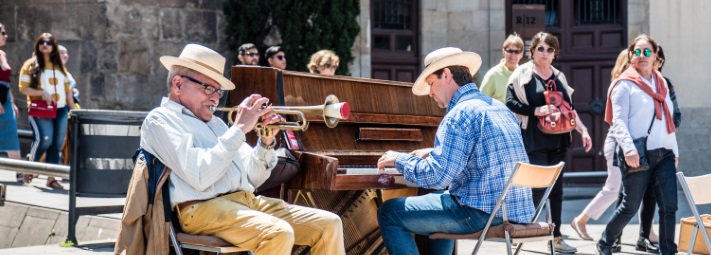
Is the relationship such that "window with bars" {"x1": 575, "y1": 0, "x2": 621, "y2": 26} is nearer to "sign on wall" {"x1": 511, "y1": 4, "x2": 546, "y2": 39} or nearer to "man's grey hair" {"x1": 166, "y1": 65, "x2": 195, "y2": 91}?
"sign on wall" {"x1": 511, "y1": 4, "x2": 546, "y2": 39}

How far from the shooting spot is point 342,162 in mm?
6082

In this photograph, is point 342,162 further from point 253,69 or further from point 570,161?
point 570,161

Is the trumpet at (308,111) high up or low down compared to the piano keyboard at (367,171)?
up

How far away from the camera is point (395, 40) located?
47.8 feet

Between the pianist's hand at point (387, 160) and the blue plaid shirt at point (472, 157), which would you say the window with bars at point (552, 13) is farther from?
the pianist's hand at point (387, 160)

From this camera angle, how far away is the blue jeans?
10977 mm

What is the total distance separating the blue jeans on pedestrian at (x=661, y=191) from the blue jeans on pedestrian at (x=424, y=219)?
229 centimetres

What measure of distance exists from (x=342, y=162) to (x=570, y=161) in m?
8.80

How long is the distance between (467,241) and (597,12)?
20.6 ft

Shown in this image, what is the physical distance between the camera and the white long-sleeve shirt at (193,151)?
5141 mm

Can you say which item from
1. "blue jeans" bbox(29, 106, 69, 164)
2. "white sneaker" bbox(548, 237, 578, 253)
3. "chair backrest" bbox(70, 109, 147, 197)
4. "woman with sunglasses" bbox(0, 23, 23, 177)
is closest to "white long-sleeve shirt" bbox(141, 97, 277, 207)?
"chair backrest" bbox(70, 109, 147, 197)

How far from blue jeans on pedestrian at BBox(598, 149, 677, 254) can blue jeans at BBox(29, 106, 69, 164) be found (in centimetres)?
582

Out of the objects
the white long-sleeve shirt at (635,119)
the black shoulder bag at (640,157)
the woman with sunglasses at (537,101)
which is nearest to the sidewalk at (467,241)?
the woman with sunglasses at (537,101)

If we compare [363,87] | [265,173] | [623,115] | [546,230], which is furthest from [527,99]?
[265,173]
